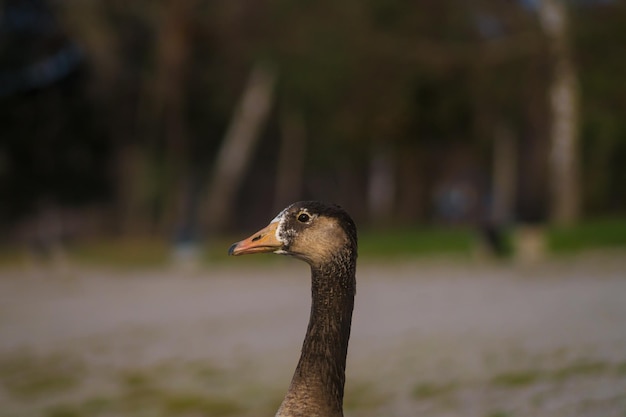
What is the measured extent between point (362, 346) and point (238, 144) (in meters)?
27.2

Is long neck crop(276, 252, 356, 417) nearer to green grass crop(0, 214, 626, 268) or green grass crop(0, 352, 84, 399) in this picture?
green grass crop(0, 352, 84, 399)

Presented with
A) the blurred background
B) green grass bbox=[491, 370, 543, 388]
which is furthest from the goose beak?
green grass bbox=[491, 370, 543, 388]

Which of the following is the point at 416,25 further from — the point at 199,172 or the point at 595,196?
the point at 199,172

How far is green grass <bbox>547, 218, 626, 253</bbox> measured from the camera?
19578 mm

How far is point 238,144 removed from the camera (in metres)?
36.6

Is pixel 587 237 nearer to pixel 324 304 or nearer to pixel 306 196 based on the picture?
pixel 324 304

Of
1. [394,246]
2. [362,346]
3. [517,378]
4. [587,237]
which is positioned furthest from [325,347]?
[394,246]

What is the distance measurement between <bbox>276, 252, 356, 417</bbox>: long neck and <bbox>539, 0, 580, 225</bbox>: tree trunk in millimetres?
20706

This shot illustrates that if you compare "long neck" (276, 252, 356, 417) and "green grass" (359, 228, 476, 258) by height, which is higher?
"green grass" (359, 228, 476, 258)

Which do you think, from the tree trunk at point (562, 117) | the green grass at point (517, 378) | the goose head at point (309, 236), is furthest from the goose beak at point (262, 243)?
the tree trunk at point (562, 117)

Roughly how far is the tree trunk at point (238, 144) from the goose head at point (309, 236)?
1240 inches

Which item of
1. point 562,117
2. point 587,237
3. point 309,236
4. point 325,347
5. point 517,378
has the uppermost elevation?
point 562,117

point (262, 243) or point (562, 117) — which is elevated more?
point (562, 117)

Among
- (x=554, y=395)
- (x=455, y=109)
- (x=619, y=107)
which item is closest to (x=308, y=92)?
(x=455, y=109)
